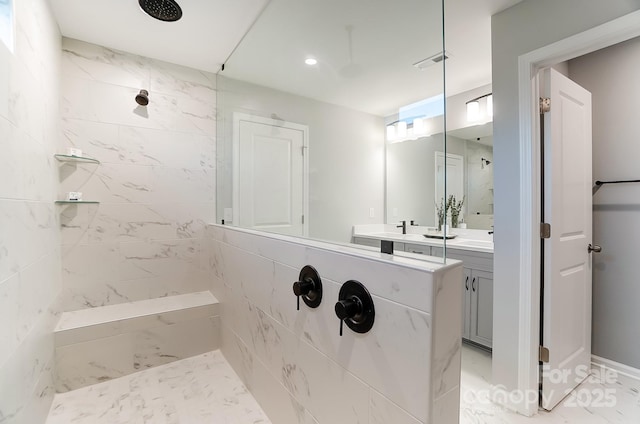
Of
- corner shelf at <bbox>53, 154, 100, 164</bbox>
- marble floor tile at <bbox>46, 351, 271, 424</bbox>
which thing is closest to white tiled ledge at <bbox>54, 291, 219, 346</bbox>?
marble floor tile at <bbox>46, 351, 271, 424</bbox>

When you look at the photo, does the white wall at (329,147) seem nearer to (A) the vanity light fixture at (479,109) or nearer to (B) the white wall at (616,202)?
(A) the vanity light fixture at (479,109)

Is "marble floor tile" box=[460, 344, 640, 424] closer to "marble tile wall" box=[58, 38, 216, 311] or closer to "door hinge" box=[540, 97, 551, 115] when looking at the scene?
"door hinge" box=[540, 97, 551, 115]

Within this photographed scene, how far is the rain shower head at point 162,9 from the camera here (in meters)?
1.69

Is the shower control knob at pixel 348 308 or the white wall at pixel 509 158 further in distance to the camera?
the white wall at pixel 509 158

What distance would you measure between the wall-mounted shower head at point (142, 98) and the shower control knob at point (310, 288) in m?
2.03

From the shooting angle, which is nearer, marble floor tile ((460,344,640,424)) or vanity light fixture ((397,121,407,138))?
marble floor tile ((460,344,640,424))

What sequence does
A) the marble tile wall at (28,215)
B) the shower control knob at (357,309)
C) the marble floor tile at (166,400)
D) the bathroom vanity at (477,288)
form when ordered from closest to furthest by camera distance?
the shower control knob at (357,309)
the marble tile wall at (28,215)
the marble floor tile at (166,400)
the bathroom vanity at (477,288)

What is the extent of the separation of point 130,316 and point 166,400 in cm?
65

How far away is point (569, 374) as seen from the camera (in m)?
Answer: 1.83

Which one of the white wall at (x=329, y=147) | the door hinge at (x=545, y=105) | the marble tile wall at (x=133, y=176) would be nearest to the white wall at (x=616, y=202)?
the door hinge at (x=545, y=105)

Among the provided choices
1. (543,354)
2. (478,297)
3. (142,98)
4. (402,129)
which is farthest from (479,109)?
(142,98)

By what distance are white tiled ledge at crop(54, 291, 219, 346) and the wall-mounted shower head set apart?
1.58 meters

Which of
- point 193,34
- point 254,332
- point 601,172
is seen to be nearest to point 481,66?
point 601,172

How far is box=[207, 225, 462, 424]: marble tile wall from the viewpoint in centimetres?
78
